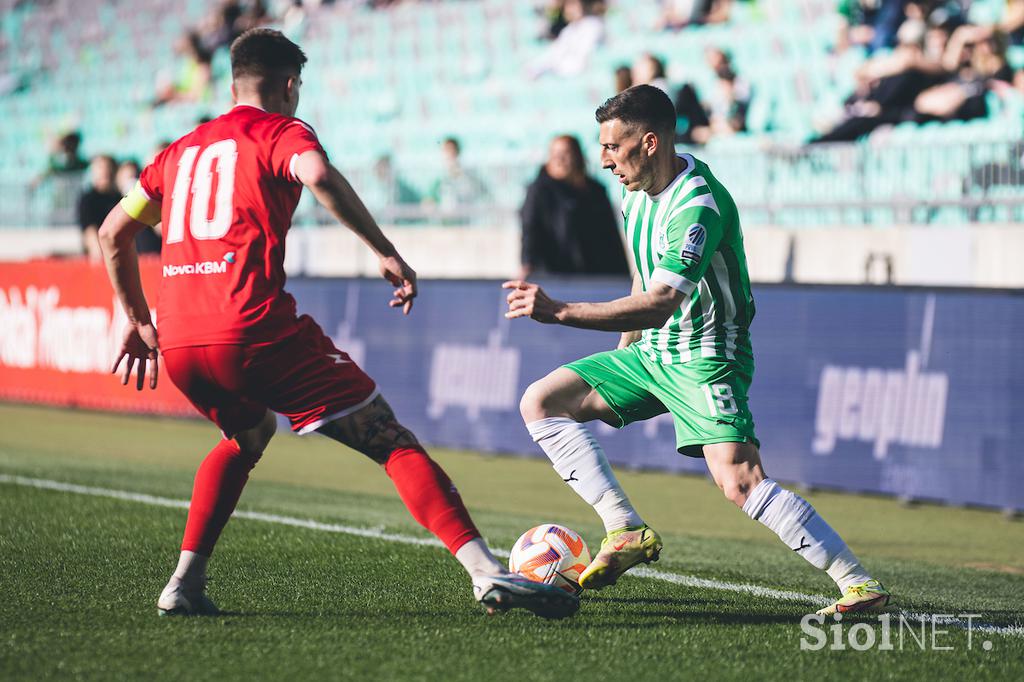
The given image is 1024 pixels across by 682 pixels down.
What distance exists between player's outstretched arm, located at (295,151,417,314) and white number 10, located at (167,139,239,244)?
31cm

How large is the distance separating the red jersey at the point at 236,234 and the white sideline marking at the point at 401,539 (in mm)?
2294

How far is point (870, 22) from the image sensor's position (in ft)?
50.2

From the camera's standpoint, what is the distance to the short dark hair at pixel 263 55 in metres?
4.79

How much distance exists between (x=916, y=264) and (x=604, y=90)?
23.3 feet

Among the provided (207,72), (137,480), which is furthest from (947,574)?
(207,72)

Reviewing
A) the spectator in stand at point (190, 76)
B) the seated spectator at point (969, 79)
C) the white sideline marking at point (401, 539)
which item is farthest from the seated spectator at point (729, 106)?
the spectator in stand at point (190, 76)

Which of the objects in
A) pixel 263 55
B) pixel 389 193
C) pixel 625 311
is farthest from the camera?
pixel 389 193

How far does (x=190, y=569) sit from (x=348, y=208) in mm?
1424

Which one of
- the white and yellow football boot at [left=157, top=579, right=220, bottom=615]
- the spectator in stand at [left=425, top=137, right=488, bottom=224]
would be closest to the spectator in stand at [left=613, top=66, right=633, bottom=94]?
the spectator in stand at [left=425, top=137, right=488, bottom=224]

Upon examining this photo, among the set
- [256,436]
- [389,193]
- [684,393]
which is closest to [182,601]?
[256,436]

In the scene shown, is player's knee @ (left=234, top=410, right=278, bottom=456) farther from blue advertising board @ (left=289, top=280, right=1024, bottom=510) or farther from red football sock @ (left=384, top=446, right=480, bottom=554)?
blue advertising board @ (left=289, top=280, right=1024, bottom=510)

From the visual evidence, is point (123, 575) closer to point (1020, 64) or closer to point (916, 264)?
point (916, 264)

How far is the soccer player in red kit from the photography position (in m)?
4.66

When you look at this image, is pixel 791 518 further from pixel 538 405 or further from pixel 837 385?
pixel 837 385
